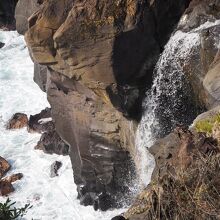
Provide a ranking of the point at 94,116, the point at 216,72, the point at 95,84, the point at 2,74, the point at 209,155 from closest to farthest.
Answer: the point at 209,155, the point at 216,72, the point at 95,84, the point at 94,116, the point at 2,74

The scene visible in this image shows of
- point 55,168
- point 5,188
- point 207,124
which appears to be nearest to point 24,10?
point 55,168

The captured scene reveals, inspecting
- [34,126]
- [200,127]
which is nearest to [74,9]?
[200,127]

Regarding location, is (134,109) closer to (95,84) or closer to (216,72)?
(95,84)

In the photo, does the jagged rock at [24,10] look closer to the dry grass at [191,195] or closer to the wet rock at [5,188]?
the wet rock at [5,188]

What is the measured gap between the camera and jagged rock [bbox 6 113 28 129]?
77.1 ft

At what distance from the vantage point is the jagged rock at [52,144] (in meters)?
21.0

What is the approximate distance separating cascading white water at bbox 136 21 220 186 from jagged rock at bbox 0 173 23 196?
6286mm

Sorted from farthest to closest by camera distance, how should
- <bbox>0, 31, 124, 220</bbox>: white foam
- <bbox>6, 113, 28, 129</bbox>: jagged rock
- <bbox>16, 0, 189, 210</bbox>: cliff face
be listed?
<bbox>6, 113, 28, 129</bbox>: jagged rock
<bbox>0, 31, 124, 220</bbox>: white foam
<bbox>16, 0, 189, 210</bbox>: cliff face

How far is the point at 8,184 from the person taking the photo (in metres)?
19.8

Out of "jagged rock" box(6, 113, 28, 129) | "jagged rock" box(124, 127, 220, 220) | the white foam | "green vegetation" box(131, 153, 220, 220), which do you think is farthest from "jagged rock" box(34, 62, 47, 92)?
"green vegetation" box(131, 153, 220, 220)

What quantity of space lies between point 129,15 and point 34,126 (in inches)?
417

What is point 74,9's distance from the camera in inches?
556

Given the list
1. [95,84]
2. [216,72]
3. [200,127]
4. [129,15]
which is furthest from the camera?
[95,84]

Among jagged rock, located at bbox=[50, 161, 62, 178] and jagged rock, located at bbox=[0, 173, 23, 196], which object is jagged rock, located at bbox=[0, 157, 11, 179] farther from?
jagged rock, located at bbox=[50, 161, 62, 178]
